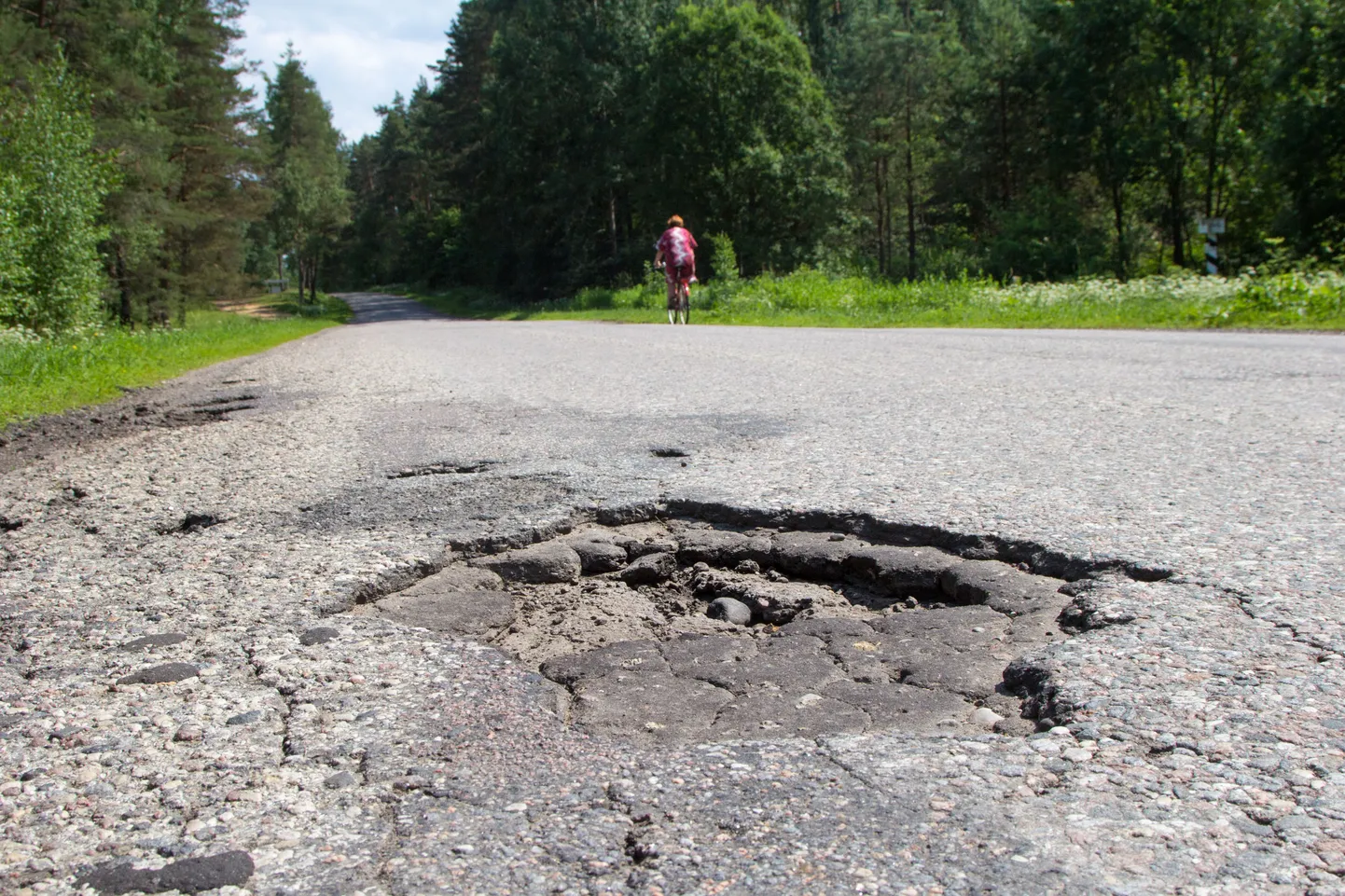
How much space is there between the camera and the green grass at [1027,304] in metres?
13.6

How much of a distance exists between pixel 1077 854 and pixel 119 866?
1.56 meters

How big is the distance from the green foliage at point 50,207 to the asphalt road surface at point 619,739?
1211 cm

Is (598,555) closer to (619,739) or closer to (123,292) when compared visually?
(619,739)

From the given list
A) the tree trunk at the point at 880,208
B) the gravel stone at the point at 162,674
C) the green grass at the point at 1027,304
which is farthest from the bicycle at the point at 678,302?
the tree trunk at the point at 880,208

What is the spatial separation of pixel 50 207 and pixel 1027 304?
1609 centimetres

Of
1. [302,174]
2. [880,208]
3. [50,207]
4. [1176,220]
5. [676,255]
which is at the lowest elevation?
[676,255]

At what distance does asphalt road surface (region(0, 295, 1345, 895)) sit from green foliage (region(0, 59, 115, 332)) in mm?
12114

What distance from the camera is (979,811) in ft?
5.73

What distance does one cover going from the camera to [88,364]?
11.3 meters

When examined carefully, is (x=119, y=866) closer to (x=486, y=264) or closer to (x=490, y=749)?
(x=490, y=749)

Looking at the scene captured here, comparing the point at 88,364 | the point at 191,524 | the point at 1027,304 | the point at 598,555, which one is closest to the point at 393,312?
the point at 1027,304

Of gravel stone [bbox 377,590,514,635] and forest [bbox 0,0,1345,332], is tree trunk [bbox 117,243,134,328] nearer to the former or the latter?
forest [bbox 0,0,1345,332]

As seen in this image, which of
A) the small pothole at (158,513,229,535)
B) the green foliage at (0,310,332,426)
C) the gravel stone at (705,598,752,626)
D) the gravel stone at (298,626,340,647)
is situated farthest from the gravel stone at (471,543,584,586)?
the green foliage at (0,310,332,426)

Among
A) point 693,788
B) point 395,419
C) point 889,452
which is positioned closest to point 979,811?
point 693,788
